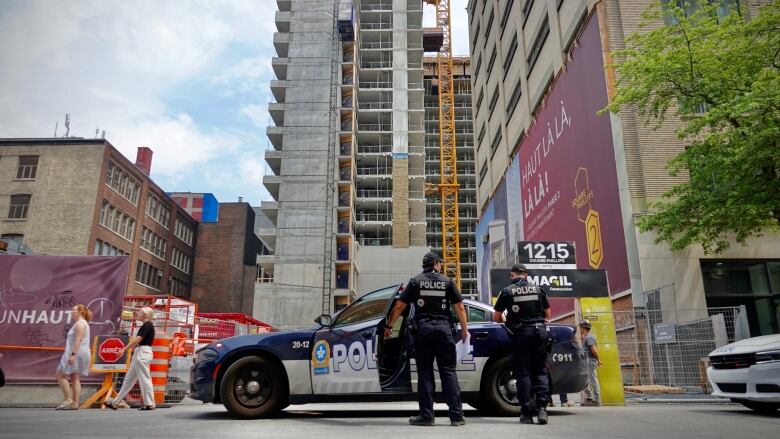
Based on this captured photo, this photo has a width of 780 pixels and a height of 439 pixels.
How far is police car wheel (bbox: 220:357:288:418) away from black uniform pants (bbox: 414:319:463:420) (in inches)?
81.9

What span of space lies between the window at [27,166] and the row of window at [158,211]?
31.4 feet

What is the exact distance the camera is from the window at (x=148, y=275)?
1821 inches

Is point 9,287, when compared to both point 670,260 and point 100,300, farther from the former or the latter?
point 670,260

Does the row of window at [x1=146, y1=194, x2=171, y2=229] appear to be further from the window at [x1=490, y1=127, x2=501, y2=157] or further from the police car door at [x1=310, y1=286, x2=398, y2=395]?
the police car door at [x1=310, y1=286, x2=398, y2=395]

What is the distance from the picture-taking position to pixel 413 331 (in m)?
5.82

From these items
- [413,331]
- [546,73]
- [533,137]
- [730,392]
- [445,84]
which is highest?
[445,84]

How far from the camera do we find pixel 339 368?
6832 millimetres

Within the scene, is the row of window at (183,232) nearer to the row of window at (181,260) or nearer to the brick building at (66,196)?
the row of window at (181,260)

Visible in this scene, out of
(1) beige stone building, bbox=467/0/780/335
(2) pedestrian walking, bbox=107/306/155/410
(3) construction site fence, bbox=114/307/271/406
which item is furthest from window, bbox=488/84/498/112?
(2) pedestrian walking, bbox=107/306/155/410

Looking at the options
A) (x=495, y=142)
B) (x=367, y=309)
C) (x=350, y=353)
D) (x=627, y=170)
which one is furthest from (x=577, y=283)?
(x=495, y=142)

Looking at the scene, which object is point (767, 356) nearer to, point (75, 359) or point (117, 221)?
point (75, 359)

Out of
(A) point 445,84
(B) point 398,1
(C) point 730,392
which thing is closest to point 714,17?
(C) point 730,392

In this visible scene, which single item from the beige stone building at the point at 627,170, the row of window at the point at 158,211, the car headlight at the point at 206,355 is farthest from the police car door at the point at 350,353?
the row of window at the point at 158,211

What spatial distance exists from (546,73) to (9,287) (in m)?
22.5
